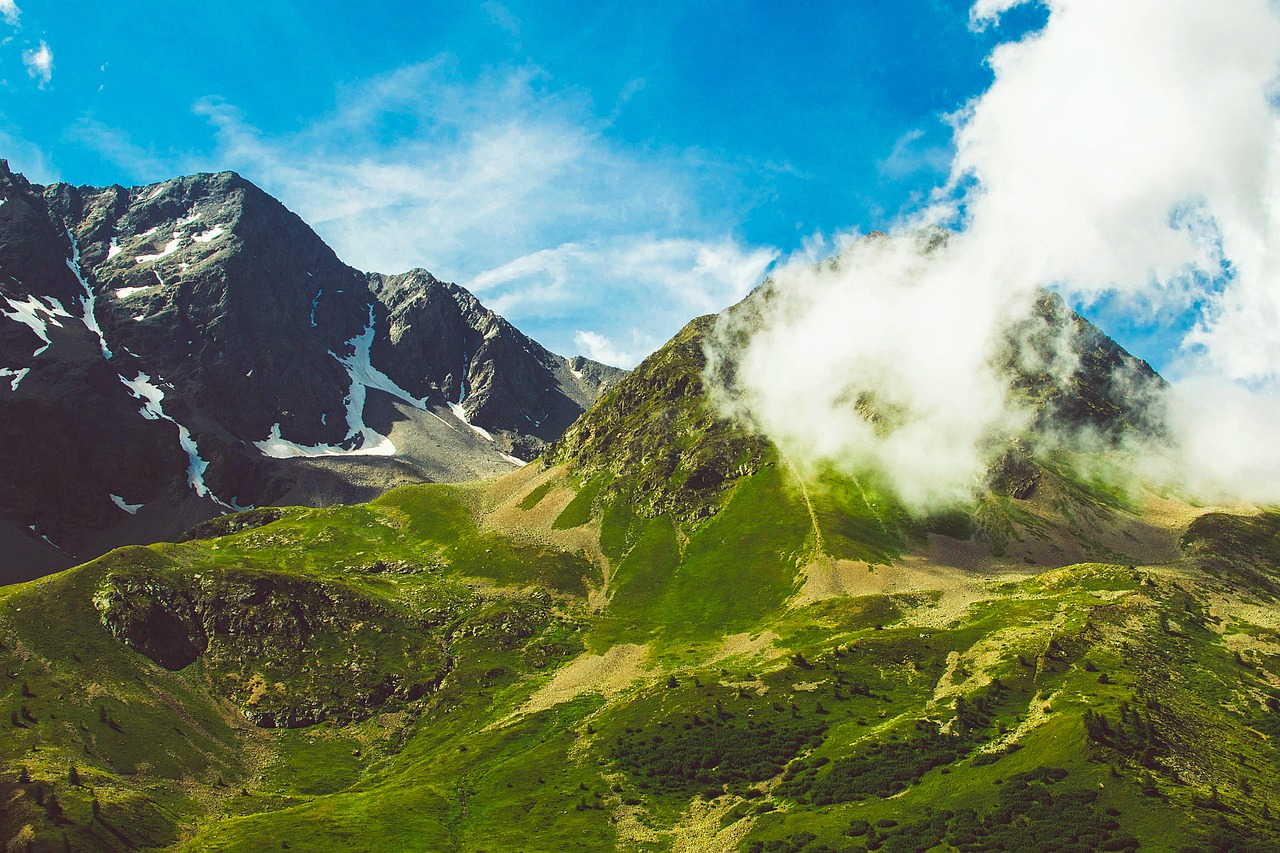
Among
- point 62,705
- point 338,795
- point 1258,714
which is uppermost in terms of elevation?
point 62,705

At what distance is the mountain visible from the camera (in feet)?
243

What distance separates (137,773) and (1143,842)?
119 m

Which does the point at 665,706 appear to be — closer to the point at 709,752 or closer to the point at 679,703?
the point at 679,703

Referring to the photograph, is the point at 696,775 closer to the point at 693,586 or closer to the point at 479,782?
the point at 479,782

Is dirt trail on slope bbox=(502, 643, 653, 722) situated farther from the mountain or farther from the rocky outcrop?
the rocky outcrop

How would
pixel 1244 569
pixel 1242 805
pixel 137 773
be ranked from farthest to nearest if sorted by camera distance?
1. pixel 1244 569
2. pixel 137 773
3. pixel 1242 805

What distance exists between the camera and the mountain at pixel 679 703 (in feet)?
243

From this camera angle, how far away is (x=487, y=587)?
645 feet

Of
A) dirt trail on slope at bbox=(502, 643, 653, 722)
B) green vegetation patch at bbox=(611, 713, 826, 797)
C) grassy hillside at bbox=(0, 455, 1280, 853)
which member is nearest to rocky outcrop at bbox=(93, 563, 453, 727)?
grassy hillside at bbox=(0, 455, 1280, 853)

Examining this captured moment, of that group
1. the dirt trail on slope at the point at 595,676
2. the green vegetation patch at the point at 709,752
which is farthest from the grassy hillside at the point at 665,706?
the dirt trail on slope at the point at 595,676

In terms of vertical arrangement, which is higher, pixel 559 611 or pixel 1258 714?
pixel 559 611

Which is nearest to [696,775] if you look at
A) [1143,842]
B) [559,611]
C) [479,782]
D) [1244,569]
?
[479,782]

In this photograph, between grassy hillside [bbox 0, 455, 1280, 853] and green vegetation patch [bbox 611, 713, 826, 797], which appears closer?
grassy hillside [bbox 0, 455, 1280, 853]

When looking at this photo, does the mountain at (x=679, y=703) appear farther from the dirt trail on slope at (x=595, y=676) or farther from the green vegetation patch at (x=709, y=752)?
the dirt trail on slope at (x=595, y=676)
